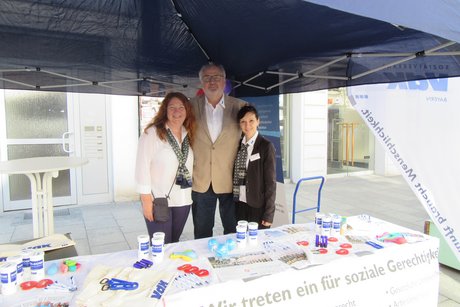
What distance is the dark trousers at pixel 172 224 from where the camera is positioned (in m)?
2.11

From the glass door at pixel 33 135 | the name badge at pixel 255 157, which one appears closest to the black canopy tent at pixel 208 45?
the name badge at pixel 255 157

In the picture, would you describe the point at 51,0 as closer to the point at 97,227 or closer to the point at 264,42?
the point at 264,42

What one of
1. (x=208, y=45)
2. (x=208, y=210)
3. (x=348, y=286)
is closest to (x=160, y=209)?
(x=208, y=210)

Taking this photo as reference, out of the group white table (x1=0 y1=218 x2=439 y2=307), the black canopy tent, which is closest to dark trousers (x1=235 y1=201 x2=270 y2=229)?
white table (x1=0 y1=218 x2=439 y2=307)

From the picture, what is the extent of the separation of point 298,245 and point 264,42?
1.38 meters

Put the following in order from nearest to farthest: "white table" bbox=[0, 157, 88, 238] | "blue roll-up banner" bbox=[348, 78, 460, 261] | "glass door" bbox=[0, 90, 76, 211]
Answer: "blue roll-up banner" bbox=[348, 78, 460, 261] → "white table" bbox=[0, 157, 88, 238] → "glass door" bbox=[0, 90, 76, 211]

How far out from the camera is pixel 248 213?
7.60ft

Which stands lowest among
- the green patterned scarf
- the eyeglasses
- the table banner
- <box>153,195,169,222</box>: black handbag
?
the table banner

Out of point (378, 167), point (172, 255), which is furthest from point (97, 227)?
point (378, 167)

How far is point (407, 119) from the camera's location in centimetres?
306

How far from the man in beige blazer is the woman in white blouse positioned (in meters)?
0.15

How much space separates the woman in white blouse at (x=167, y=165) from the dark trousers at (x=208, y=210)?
18 centimetres

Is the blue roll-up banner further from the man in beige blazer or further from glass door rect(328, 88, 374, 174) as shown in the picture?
glass door rect(328, 88, 374, 174)

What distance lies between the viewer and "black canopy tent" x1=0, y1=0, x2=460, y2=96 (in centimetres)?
179
